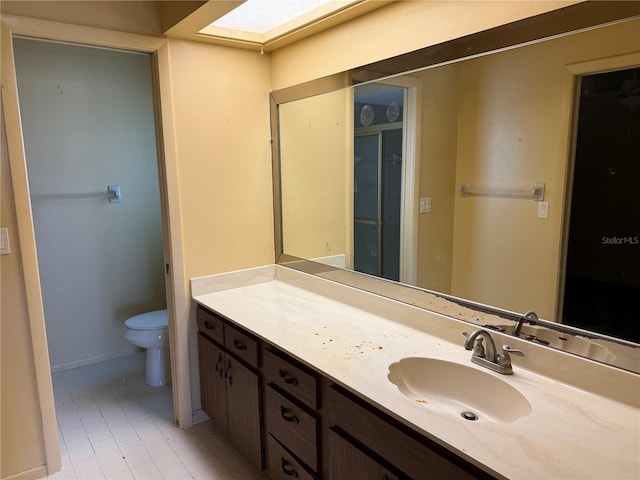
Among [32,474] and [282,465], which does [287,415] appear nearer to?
[282,465]

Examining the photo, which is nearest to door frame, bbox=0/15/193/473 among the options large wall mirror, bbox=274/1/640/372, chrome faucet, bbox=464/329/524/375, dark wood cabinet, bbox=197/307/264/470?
dark wood cabinet, bbox=197/307/264/470

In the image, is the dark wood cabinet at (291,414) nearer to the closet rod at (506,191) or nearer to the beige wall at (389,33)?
the closet rod at (506,191)

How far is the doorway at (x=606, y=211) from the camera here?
1.28 metres

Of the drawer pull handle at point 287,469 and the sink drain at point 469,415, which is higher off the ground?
the sink drain at point 469,415

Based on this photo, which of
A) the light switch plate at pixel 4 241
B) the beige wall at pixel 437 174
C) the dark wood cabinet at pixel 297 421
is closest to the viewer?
the dark wood cabinet at pixel 297 421

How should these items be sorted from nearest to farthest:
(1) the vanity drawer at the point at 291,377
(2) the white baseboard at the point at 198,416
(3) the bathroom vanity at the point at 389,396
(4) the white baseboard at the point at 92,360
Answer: (3) the bathroom vanity at the point at 389,396
(1) the vanity drawer at the point at 291,377
(2) the white baseboard at the point at 198,416
(4) the white baseboard at the point at 92,360

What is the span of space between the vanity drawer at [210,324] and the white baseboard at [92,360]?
145cm

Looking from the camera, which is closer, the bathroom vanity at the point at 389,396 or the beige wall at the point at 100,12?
the bathroom vanity at the point at 389,396

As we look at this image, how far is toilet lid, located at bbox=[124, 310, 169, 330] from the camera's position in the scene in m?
2.99

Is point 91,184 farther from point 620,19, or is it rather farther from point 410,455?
point 620,19

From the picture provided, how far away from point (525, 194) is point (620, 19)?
58cm

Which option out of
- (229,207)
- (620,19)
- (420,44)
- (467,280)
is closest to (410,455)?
(467,280)

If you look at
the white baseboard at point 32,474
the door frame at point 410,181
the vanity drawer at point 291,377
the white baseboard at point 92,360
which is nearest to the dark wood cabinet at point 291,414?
the vanity drawer at point 291,377

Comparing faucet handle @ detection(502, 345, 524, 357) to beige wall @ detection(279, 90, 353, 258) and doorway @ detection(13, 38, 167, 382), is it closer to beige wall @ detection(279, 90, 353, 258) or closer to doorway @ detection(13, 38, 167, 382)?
beige wall @ detection(279, 90, 353, 258)
